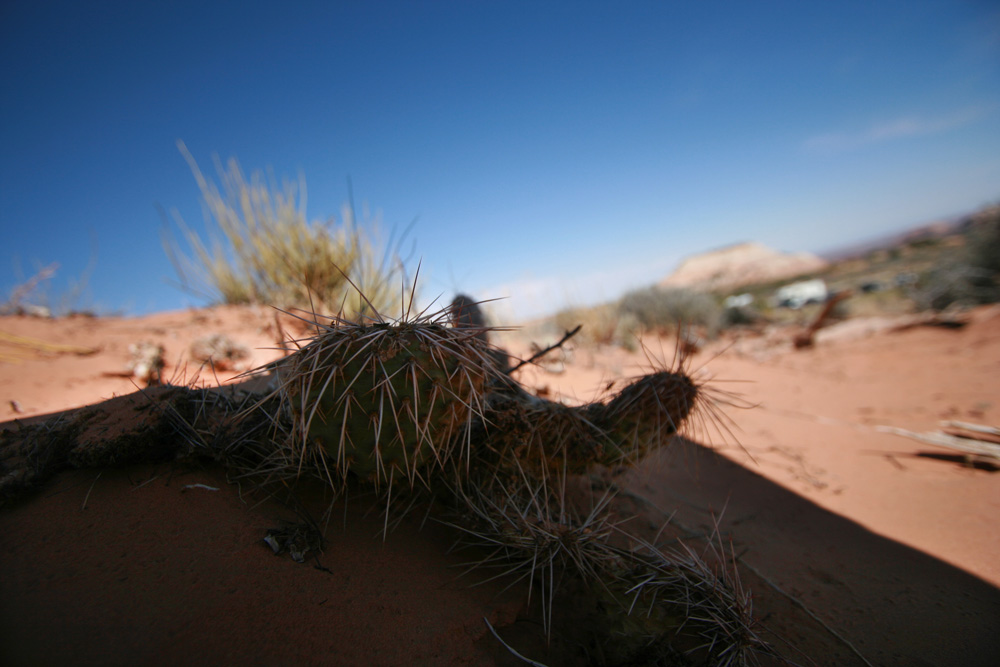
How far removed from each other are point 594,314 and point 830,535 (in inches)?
254

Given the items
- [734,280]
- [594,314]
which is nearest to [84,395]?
[594,314]

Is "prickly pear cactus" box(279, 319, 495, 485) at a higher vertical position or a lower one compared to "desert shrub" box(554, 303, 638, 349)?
higher

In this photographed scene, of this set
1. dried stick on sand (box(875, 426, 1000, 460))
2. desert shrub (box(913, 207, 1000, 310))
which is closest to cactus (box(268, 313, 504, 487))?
dried stick on sand (box(875, 426, 1000, 460))

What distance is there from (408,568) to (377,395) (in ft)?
2.32

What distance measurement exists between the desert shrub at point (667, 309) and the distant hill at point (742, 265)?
92.0 feet

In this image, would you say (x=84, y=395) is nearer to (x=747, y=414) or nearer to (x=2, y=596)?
(x=2, y=596)

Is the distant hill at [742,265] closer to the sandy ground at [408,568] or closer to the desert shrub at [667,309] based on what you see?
the desert shrub at [667,309]

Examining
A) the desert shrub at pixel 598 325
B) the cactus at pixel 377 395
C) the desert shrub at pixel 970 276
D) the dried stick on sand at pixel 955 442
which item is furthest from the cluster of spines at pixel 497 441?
the desert shrub at pixel 970 276

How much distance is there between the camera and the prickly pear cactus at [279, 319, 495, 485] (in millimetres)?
1326

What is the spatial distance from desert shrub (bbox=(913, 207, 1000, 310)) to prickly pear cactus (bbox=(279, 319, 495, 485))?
11.3 metres

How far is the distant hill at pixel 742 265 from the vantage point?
139ft

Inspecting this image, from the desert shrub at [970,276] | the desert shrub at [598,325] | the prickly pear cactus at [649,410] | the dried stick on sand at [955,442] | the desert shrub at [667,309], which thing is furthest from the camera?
the desert shrub at [667,309]

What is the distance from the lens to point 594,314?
8594 mm

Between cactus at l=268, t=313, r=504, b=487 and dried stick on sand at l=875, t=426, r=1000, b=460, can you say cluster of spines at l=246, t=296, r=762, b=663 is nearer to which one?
cactus at l=268, t=313, r=504, b=487
